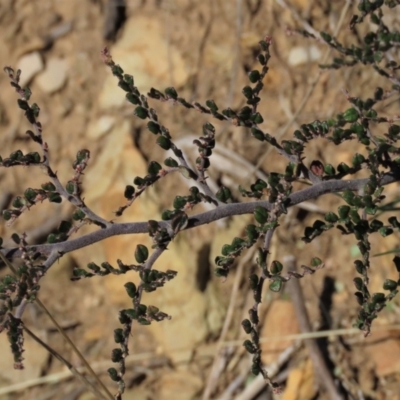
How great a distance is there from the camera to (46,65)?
3.97 meters

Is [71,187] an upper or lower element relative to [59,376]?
lower

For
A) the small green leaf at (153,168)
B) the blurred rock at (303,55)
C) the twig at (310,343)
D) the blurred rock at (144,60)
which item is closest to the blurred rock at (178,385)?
the twig at (310,343)

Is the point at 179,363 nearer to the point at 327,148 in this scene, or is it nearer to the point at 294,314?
the point at 294,314

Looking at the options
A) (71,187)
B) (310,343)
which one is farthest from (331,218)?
(310,343)

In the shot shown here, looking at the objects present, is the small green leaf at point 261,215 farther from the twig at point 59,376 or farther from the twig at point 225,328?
the twig at point 59,376

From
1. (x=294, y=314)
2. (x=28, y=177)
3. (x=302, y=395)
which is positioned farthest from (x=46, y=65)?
(x=302, y=395)

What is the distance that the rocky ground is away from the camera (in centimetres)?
320

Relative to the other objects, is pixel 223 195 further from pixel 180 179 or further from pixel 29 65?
pixel 29 65

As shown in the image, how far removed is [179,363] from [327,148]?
135 centimetres

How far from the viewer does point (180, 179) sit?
11.5 feet

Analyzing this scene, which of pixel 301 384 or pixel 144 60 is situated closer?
pixel 301 384

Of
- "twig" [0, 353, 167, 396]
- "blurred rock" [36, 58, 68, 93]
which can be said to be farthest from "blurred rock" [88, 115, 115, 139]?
"twig" [0, 353, 167, 396]

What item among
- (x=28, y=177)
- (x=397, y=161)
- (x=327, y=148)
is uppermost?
(x=28, y=177)

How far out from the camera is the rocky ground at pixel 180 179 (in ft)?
10.5
